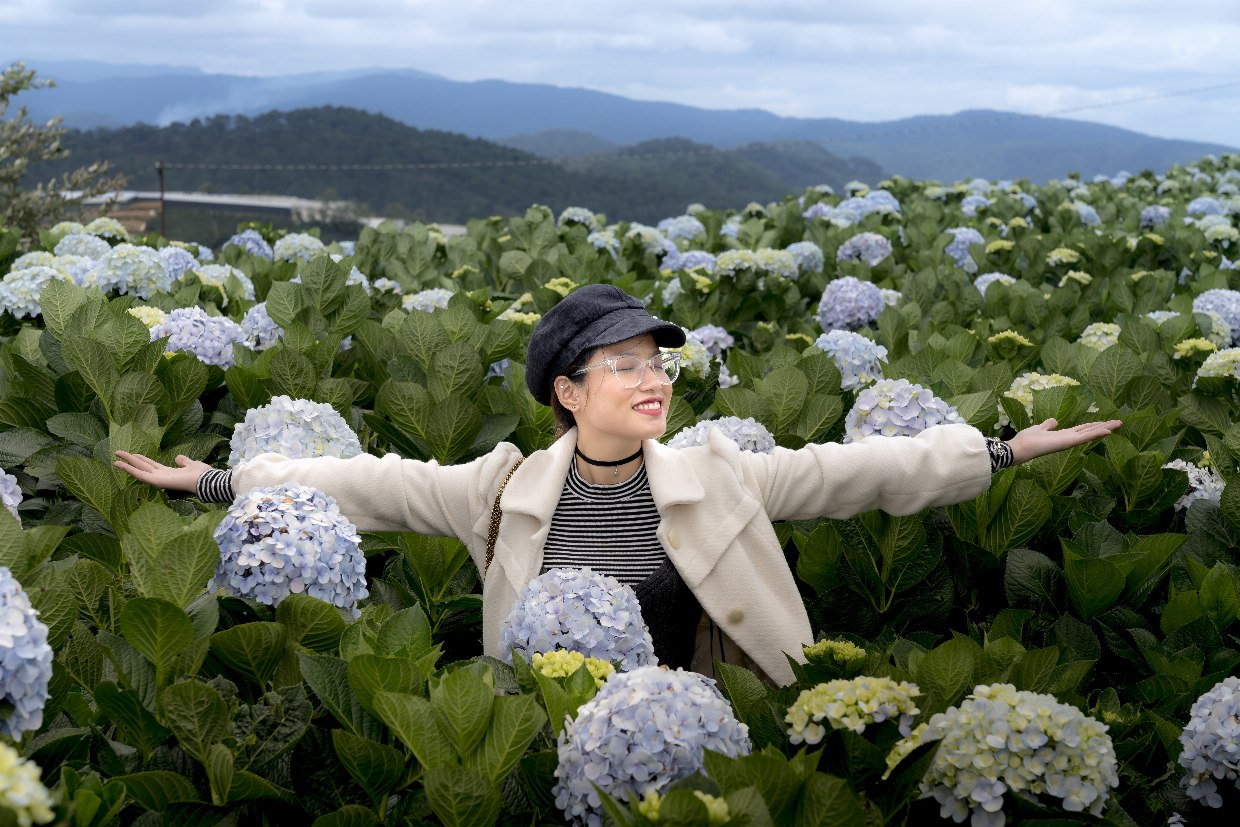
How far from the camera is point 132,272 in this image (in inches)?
185

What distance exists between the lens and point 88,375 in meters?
3.33

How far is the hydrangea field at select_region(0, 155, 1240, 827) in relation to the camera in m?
1.76

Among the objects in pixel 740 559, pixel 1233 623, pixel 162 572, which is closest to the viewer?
pixel 162 572

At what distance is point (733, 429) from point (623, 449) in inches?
19.5

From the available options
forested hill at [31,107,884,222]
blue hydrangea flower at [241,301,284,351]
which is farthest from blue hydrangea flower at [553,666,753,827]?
forested hill at [31,107,884,222]

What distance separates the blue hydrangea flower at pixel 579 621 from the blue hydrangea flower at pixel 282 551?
12.3 inches

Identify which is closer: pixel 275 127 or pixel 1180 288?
pixel 1180 288

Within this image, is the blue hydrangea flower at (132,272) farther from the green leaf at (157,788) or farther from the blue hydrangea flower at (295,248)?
the green leaf at (157,788)

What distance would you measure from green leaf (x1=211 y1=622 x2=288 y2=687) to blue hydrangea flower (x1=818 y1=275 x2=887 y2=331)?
357 centimetres

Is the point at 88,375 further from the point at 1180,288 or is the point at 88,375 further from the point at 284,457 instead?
the point at 1180,288

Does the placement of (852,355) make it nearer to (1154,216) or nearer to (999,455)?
(999,455)

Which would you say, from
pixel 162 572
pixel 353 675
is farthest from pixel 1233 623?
pixel 162 572

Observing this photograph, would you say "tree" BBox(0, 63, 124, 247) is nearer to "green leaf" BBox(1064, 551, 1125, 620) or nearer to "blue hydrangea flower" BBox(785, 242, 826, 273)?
"blue hydrangea flower" BBox(785, 242, 826, 273)

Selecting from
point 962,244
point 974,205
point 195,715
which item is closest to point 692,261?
point 962,244
